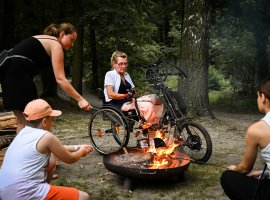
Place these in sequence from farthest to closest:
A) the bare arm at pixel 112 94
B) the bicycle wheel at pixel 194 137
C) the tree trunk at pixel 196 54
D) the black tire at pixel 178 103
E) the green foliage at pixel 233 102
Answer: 1. the green foliage at pixel 233 102
2. the tree trunk at pixel 196 54
3. the bare arm at pixel 112 94
4. the black tire at pixel 178 103
5. the bicycle wheel at pixel 194 137

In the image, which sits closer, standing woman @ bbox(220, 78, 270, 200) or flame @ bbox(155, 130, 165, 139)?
standing woman @ bbox(220, 78, 270, 200)

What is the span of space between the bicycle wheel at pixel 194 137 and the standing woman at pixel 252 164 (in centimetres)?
225

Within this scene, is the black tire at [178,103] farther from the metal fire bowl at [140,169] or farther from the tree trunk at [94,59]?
the tree trunk at [94,59]

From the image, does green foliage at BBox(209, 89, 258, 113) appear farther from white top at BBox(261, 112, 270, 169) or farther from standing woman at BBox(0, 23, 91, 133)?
white top at BBox(261, 112, 270, 169)

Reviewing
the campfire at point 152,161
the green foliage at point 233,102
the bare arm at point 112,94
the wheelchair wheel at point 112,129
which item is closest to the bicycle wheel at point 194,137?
the campfire at point 152,161

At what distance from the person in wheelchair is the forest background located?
0.87 metres

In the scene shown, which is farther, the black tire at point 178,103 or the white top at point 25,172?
the black tire at point 178,103

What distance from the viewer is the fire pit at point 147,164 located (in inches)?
195

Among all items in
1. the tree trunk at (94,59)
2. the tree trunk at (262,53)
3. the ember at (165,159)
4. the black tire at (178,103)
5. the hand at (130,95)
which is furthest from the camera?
the tree trunk at (94,59)

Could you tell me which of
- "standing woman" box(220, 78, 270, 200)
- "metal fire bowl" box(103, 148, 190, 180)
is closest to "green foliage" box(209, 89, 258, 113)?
"metal fire bowl" box(103, 148, 190, 180)

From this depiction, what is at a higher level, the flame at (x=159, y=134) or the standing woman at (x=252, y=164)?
the standing woman at (x=252, y=164)

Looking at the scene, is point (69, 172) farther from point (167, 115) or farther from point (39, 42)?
point (39, 42)

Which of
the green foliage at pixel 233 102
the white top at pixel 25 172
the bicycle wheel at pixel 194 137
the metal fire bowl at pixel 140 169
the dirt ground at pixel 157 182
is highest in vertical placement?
the white top at pixel 25 172

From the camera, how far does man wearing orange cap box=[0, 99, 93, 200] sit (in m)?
3.24
